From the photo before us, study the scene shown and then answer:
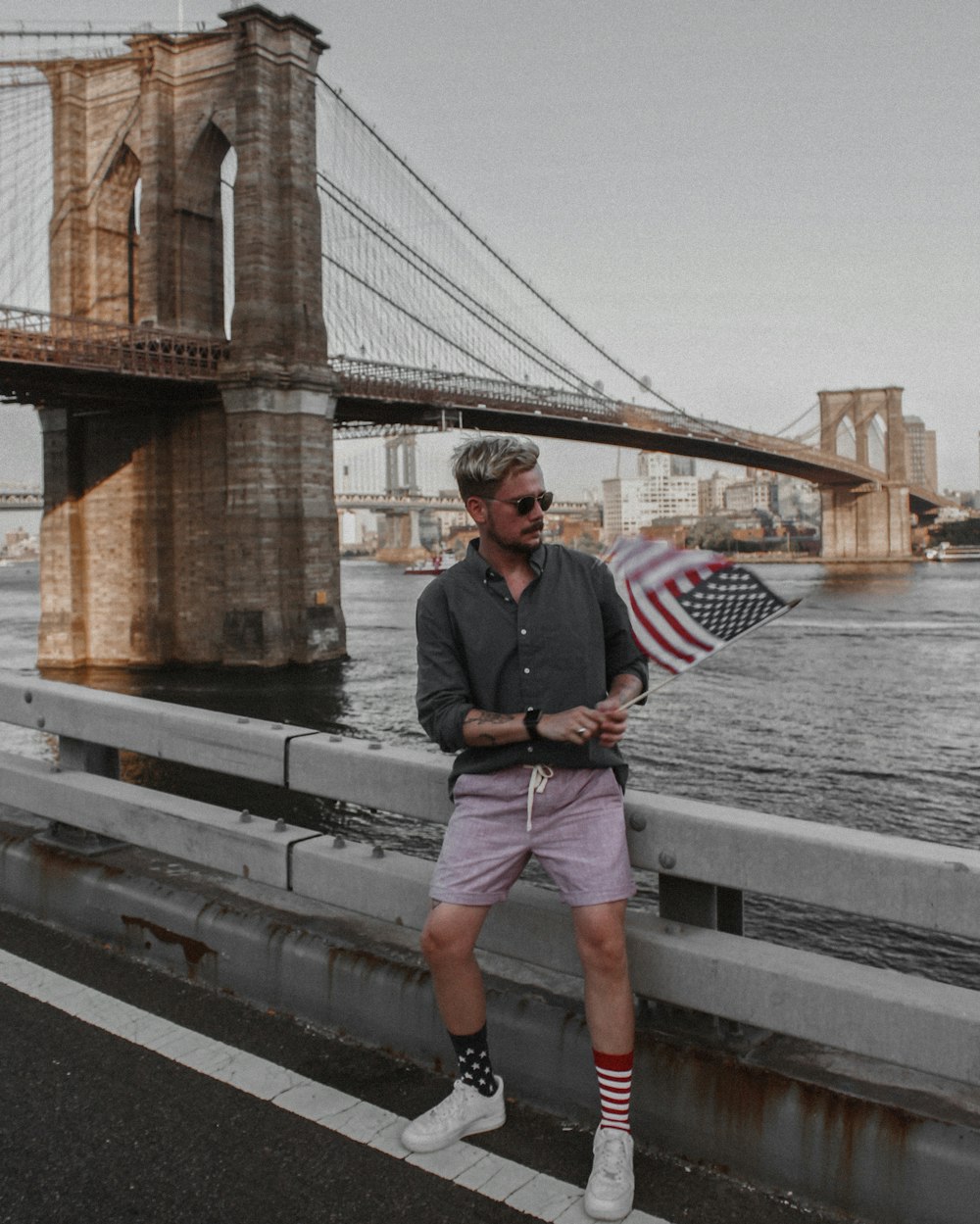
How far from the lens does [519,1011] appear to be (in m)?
2.79

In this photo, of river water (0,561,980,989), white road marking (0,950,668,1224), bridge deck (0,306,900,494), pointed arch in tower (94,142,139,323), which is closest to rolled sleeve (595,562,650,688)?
river water (0,561,980,989)

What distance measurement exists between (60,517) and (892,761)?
2534 centimetres

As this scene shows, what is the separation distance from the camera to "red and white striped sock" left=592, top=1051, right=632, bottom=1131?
7.91ft

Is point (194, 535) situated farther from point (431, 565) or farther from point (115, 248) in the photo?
point (431, 565)

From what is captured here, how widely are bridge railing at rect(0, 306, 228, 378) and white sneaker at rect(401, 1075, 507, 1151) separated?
1027 inches

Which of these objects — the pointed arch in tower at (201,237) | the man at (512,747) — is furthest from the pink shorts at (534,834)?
the pointed arch in tower at (201,237)

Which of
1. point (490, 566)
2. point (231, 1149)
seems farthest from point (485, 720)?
point (231, 1149)

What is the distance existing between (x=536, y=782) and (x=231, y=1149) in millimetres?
1029

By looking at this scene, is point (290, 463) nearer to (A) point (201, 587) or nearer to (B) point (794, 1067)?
(A) point (201, 587)

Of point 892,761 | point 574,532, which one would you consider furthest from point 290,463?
point 574,532

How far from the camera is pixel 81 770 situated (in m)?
4.15

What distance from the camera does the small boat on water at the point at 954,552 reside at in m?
96.4

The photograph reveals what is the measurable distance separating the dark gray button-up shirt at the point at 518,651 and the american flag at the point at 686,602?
119mm

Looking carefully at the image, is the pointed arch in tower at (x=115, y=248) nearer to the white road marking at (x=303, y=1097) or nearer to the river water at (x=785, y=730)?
the river water at (x=785, y=730)
